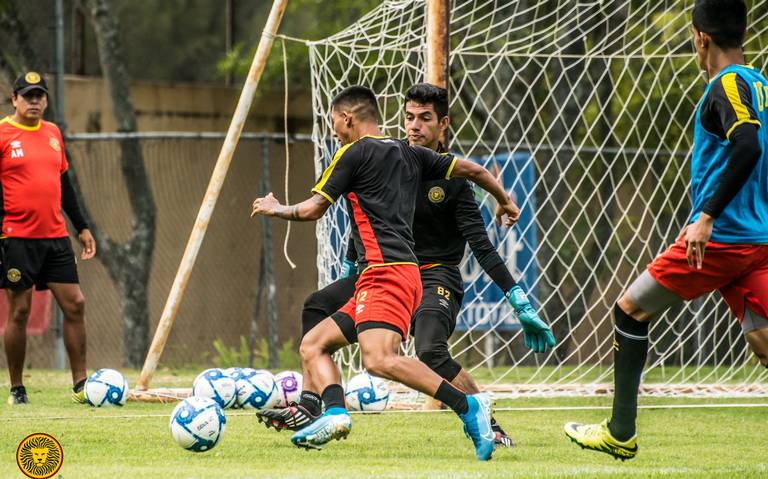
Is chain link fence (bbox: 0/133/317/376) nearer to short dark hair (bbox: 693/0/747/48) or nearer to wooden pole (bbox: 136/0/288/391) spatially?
→ wooden pole (bbox: 136/0/288/391)

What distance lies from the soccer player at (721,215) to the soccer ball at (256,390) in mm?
2945

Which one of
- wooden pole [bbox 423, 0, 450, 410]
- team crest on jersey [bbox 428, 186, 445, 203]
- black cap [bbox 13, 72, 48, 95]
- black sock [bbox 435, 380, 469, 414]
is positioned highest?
wooden pole [bbox 423, 0, 450, 410]

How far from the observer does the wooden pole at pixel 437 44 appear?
831cm

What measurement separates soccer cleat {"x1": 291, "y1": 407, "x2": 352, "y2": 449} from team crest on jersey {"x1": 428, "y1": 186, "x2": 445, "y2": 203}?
165cm

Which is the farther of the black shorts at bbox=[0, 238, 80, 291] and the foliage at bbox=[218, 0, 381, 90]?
the foliage at bbox=[218, 0, 381, 90]

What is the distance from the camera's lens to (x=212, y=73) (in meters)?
23.8

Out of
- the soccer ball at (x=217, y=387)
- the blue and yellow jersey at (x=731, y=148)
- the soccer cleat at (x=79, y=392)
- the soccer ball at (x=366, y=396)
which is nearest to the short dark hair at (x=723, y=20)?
the blue and yellow jersey at (x=731, y=148)

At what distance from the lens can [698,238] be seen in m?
5.11

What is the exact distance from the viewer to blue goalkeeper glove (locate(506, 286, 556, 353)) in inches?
256

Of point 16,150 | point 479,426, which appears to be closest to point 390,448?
point 479,426

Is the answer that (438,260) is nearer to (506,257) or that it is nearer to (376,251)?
(376,251)

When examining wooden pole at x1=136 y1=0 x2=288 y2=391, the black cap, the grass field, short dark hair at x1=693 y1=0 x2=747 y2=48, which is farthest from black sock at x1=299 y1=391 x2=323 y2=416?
the black cap

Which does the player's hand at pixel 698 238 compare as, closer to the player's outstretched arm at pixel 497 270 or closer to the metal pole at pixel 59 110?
the player's outstretched arm at pixel 497 270

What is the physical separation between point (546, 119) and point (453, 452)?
8.60 meters
